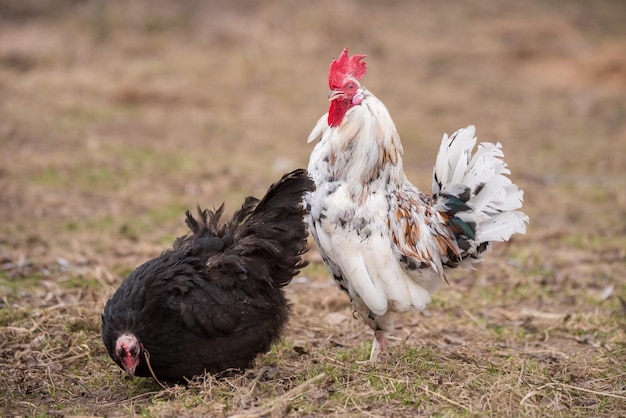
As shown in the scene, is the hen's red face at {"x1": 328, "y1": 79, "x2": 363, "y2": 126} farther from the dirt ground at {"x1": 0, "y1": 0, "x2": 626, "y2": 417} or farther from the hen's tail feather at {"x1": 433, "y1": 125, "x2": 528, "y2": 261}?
the dirt ground at {"x1": 0, "y1": 0, "x2": 626, "y2": 417}

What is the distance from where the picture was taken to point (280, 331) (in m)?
4.81

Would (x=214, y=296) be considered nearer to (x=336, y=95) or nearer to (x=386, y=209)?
(x=386, y=209)

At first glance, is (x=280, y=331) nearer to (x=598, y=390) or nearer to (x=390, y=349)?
(x=390, y=349)

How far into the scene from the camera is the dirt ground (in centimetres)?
456

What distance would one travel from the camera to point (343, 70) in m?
4.74

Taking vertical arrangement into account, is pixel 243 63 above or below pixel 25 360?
above

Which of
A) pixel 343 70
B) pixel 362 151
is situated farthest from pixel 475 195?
pixel 343 70

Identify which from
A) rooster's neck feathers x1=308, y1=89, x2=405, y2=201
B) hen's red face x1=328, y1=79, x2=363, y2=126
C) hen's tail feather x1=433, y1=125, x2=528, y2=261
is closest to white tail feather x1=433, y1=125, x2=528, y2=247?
hen's tail feather x1=433, y1=125, x2=528, y2=261

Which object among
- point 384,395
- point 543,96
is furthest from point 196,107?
point 384,395

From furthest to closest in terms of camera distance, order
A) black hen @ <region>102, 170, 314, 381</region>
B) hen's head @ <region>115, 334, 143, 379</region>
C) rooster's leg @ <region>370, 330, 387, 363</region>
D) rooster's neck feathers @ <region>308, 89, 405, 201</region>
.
A: rooster's leg @ <region>370, 330, 387, 363</region>
rooster's neck feathers @ <region>308, 89, 405, 201</region>
black hen @ <region>102, 170, 314, 381</region>
hen's head @ <region>115, 334, 143, 379</region>

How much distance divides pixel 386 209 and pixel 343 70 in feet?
3.25

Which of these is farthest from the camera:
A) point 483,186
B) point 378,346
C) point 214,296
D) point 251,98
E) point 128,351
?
point 251,98

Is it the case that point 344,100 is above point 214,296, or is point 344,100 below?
above

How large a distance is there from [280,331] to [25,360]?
1.85m
